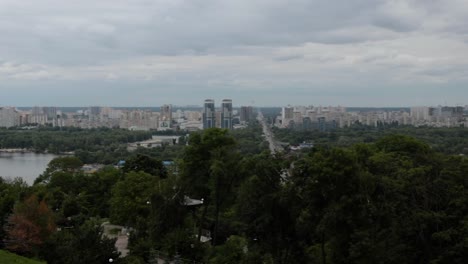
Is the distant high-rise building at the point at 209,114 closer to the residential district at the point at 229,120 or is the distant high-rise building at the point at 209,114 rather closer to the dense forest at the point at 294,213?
the residential district at the point at 229,120

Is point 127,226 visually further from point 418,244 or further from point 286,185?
point 418,244

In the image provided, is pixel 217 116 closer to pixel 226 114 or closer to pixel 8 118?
pixel 226 114

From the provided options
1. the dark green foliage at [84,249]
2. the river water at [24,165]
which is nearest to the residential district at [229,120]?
the river water at [24,165]

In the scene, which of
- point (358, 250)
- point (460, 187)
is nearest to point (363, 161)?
point (460, 187)

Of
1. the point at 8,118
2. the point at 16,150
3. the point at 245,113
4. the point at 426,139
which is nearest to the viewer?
the point at 426,139

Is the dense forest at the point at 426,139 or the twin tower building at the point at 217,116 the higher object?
the twin tower building at the point at 217,116

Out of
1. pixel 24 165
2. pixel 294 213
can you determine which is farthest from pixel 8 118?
pixel 294 213
